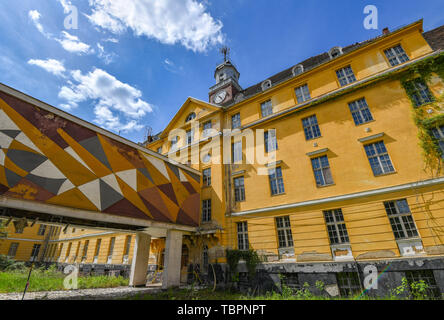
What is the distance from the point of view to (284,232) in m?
14.8

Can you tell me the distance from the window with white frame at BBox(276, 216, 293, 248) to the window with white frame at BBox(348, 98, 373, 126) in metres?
8.66

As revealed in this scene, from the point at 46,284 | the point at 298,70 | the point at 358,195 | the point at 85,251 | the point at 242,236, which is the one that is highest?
the point at 298,70

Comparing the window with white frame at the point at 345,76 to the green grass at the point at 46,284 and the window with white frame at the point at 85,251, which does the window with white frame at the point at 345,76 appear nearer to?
the green grass at the point at 46,284

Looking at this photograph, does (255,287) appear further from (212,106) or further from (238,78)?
(238,78)

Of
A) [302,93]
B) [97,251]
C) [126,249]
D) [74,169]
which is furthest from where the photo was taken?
[97,251]

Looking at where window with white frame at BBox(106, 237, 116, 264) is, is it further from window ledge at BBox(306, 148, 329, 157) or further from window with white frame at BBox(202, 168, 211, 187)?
window ledge at BBox(306, 148, 329, 157)

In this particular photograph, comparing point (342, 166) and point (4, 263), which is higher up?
point (342, 166)

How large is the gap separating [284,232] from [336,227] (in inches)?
135

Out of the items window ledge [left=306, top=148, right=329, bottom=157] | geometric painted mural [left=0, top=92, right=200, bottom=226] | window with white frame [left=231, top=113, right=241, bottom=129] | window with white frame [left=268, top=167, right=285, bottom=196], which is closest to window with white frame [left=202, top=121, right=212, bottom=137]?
window with white frame [left=231, top=113, right=241, bottom=129]

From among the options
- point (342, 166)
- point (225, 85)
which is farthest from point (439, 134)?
point (225, 85)

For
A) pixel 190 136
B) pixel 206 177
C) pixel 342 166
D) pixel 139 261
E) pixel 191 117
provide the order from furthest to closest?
1. pixel 191 117
2. pixel 190 136
3. pixel 206 177
4. pixel 139 261
5. pixel 342 166

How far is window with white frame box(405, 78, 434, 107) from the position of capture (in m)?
12.7

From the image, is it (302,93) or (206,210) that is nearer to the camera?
(302,93)

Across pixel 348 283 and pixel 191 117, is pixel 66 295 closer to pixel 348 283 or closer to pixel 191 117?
pixel 348 283
